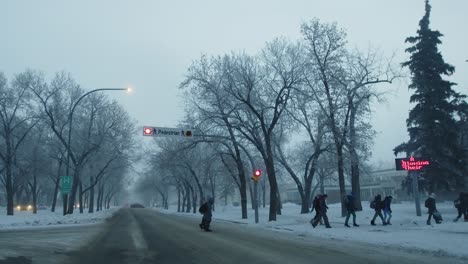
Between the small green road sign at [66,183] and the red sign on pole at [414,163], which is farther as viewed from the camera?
the small green road sign at [66,183]

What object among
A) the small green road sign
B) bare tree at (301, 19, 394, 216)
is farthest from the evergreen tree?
the small green road sign

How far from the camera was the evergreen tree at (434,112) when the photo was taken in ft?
109

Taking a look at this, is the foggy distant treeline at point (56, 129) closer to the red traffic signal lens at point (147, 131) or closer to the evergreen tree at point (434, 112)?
the red traffic signal lens at point (147, 131)

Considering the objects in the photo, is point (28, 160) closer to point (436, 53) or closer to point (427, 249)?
point (436, 53)

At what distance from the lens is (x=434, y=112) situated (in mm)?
34094

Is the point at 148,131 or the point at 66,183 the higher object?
the point at 148,131

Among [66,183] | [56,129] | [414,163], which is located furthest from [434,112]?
[56,129]

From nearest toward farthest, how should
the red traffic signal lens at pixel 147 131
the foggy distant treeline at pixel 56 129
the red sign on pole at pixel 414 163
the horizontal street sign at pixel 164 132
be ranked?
1. the red traffic signal lens at pixel 147 131
2. the horizontal street sign at pixel 164 132
3. the red sign on pole at pixel 414 163
4. the foggy distant treeline at pixel 56 129

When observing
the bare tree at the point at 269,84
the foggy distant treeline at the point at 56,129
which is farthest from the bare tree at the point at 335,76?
the foggy distant treeline at the point at 56,129

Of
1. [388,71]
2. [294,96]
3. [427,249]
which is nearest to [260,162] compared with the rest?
[294,96]

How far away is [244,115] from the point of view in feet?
118

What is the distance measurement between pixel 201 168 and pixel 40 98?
81.6ft

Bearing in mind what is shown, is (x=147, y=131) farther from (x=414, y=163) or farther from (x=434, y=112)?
(x=434, y=112)

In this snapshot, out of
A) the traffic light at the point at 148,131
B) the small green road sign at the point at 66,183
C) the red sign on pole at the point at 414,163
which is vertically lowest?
the small green road sign at the point at 66,183
